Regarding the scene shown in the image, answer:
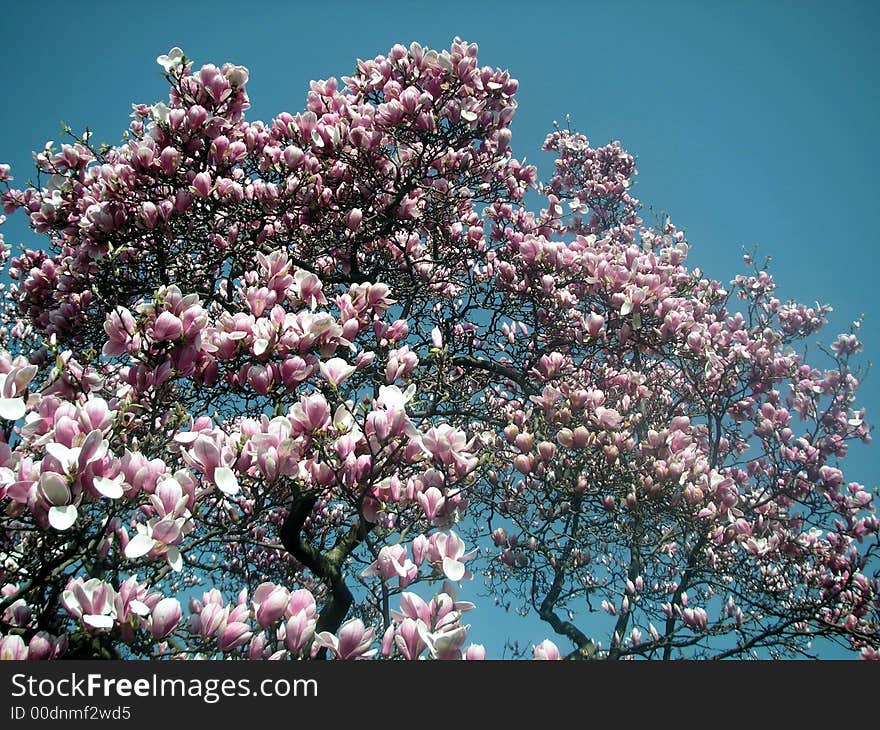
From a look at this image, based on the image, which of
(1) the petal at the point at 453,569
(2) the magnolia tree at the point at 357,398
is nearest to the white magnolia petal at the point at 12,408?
(2) the magnolia tree at the point at 357,398

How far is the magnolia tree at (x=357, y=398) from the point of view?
1.91 metres

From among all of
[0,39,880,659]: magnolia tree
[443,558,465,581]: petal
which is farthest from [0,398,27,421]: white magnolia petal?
[443,558,465,581]: petal

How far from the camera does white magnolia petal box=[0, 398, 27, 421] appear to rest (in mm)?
1865

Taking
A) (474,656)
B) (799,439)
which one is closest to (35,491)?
(474,656)

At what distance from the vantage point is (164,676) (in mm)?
1752

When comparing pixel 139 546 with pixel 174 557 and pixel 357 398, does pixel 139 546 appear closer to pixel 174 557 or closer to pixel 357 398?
pixel 174 557

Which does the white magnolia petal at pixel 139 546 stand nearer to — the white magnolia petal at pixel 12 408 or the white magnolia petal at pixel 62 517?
the white magnolia petal at pixel 62 517

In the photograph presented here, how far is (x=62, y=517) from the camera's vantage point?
166 centimetres

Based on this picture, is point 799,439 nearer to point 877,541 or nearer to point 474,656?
point 877,541

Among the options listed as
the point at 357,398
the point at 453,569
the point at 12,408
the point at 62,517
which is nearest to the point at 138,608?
the point at 62,517

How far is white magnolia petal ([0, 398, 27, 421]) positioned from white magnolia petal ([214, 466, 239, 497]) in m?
0.69

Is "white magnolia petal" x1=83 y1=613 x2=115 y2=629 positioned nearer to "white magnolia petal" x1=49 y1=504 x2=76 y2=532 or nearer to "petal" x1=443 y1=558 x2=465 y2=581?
"white magnolia petal" x1=49 y1=504 x2=76 y2=532

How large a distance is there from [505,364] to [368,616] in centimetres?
355

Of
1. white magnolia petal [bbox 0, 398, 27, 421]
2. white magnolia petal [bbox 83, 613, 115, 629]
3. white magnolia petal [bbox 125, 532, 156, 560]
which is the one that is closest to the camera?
white magnolia petal [bbox 83, 613, 115, 629]
